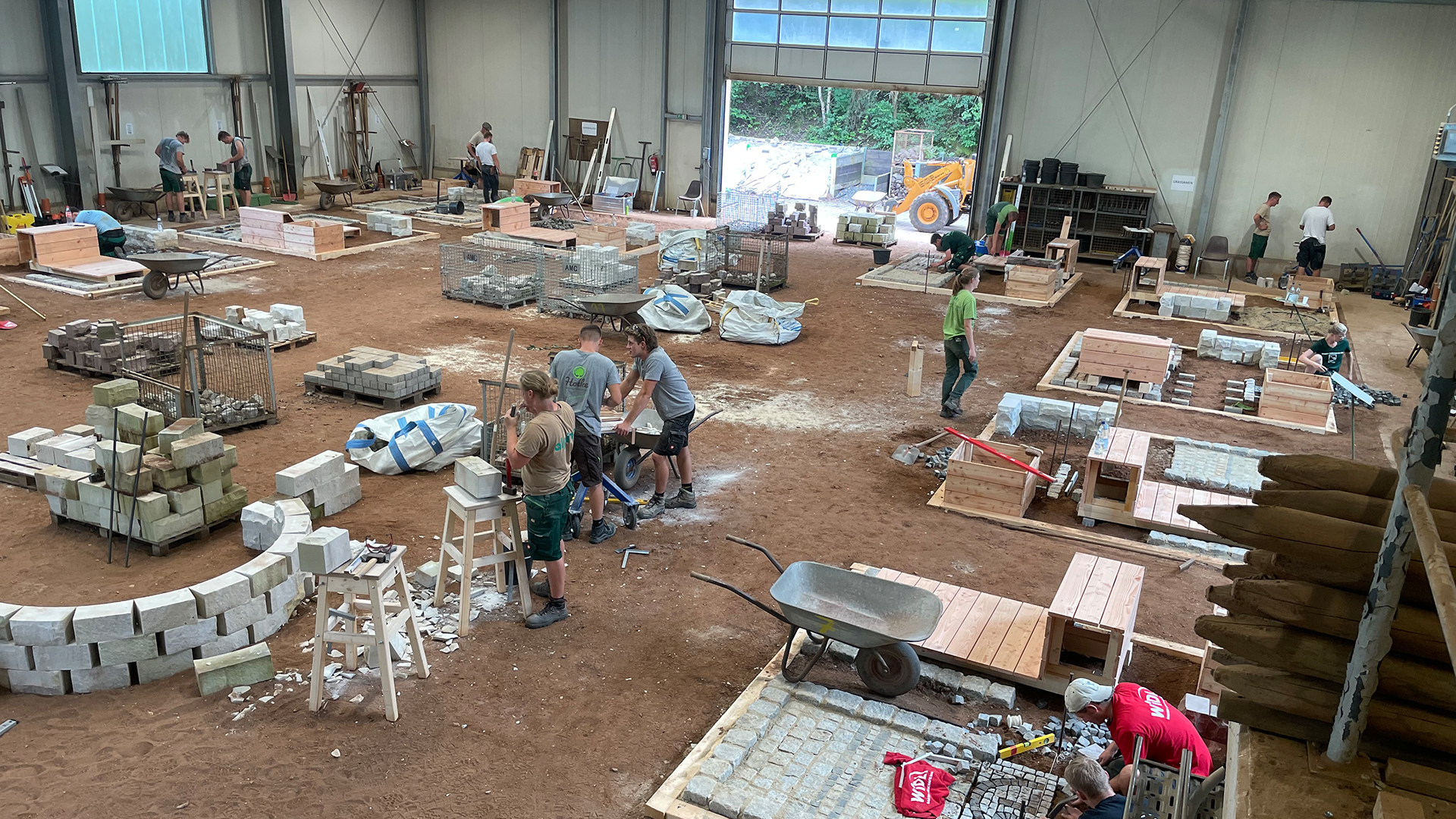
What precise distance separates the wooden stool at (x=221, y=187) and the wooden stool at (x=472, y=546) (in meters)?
19.1

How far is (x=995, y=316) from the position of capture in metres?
17.8

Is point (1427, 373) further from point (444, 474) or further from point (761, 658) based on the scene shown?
point (444, 474)

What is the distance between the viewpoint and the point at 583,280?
17031 mm

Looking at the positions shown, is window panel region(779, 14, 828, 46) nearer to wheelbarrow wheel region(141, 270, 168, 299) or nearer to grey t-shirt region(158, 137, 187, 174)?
grey t-shirt region(158, 137, 187, 174)

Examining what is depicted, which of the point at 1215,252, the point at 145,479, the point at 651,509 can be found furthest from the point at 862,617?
the point at 1215,252

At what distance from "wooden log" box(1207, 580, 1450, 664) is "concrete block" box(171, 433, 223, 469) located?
7.75 metres

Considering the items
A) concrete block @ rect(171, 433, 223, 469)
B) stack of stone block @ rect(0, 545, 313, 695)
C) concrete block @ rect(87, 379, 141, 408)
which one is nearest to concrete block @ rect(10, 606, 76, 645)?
stack of stone block @ rect(0, 545, 313, 695)

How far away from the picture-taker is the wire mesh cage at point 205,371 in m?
10.6

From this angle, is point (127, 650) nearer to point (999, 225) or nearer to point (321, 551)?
point (321, 551)

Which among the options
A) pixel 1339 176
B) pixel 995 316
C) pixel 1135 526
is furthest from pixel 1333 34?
pixel 1135 526

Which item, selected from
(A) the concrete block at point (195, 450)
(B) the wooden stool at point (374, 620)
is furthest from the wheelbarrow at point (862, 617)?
(A) the concrete block at point (195, 450)

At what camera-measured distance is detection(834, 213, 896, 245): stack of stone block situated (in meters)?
24.5

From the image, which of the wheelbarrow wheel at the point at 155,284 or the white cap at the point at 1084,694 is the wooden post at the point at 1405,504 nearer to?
the white cap at the point at 1084,694

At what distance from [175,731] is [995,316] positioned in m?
14.7
